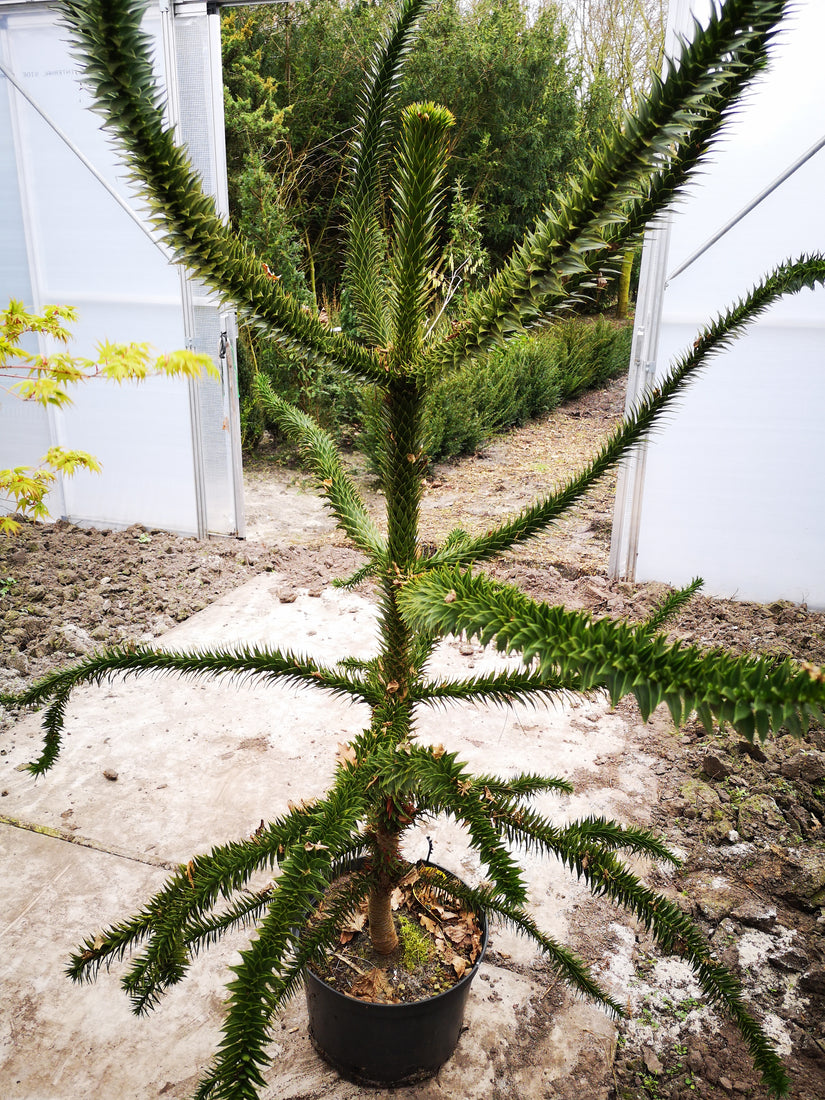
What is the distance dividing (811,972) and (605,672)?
5.95 feet

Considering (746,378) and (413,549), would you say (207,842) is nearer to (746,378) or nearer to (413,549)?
(413,549)

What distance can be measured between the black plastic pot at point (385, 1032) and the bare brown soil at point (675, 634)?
0.94ft

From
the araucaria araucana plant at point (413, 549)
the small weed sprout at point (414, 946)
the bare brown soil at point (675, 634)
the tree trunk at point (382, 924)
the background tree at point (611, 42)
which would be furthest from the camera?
the background tree at point (611, 42)

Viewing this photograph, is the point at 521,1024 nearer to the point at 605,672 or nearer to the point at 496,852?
the point at 496,852

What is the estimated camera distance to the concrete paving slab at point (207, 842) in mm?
1734

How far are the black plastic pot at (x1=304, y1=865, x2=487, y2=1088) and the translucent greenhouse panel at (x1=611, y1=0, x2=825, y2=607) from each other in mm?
2284

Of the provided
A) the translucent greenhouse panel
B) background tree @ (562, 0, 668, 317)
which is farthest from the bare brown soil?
background tree @ (562, 0, 668, 317)

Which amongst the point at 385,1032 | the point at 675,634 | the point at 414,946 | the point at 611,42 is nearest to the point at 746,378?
the point at 675,634

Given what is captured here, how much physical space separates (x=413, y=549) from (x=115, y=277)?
3.96m

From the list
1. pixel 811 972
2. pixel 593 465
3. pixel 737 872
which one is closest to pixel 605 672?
pixel 593 465

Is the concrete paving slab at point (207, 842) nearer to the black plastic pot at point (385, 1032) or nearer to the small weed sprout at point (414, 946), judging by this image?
the black plastic pot at point (385, 1032)

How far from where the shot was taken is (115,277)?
4.42 m

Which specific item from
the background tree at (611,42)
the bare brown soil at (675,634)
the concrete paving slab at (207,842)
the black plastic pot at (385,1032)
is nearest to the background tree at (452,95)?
the background tree at (611,42)

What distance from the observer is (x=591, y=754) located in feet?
9.58
